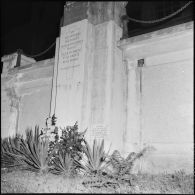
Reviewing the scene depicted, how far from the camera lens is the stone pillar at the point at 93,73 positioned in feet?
23.5

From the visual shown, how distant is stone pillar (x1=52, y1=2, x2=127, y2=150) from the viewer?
23.5 ft

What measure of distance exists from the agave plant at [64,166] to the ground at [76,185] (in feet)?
0.89

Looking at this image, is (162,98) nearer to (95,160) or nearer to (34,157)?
(95,160)

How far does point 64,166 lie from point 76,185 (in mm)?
972

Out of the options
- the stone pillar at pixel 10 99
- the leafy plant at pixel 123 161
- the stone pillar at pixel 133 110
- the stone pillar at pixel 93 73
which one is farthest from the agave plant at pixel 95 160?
the stone pillar at pixel 10 99

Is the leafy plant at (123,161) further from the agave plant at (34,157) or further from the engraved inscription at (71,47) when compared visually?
the engraved inscription at (71,47)

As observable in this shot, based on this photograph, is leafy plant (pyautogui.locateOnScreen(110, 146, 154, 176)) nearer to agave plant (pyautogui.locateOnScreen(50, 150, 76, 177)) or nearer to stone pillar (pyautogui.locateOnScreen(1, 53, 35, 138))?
agave plant (pyautogui.locateOnScreen(50, 150, 76, 177))

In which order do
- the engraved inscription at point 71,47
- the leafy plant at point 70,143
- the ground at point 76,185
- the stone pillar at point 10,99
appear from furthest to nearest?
the stone pillar at point 10,99 → the engraved inscription at point 71,47 → the leafy plant at point 70,143 → the ground at point 76,185

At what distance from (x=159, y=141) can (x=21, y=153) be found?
3.37 m

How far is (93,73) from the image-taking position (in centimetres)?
765

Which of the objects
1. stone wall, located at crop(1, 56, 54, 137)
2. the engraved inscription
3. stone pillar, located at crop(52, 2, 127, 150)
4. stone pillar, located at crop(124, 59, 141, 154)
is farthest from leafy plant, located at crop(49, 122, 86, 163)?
stone wall, located at crop(1, 56, 54, 137)

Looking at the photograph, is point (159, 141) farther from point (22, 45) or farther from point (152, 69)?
point (22, 45)

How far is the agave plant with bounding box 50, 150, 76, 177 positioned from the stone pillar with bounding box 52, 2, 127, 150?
1.08 metres

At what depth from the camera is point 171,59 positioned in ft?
23.7
